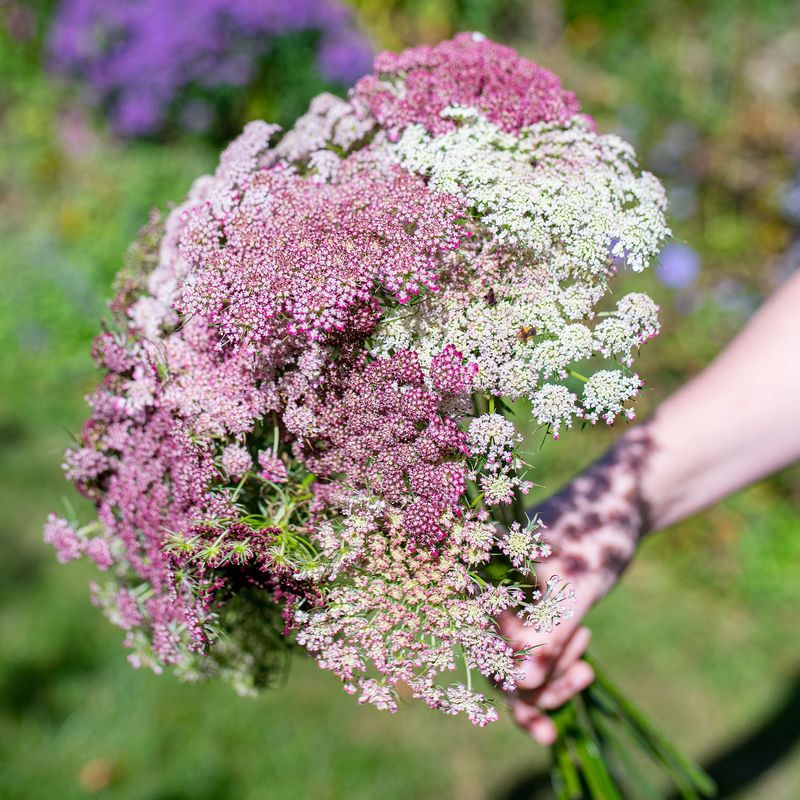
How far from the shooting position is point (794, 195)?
4.68 metres

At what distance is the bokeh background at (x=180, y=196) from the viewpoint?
3053 millimetres

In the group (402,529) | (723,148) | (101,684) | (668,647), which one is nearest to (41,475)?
(101,684)

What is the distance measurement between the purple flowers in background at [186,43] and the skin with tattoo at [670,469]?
425cm

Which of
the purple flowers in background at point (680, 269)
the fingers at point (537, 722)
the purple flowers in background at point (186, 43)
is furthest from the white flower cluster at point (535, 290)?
the purple flowers in background at point (186, 43)

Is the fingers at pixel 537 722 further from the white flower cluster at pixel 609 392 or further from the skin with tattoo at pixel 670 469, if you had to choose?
the white flower cluster at pixel 609 392

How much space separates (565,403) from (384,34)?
612cm

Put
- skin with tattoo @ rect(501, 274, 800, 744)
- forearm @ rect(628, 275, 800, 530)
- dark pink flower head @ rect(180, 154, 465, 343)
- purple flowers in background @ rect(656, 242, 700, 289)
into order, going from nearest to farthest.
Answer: dark pink flower head @ rect(180, 154, 465, 343), skin with tattoo @ rect(501, 274, 800, 744), forearm @ rect(628, 275, 800, 530), purple flowers in background @ rect(656, 242, 700, 289)

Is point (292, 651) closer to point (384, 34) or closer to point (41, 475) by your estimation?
point (41, 475)

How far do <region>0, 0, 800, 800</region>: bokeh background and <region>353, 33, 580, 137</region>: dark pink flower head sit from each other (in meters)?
0.75

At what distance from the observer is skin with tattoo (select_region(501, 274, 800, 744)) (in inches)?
61.6

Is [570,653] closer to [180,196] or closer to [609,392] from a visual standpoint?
[609,392]

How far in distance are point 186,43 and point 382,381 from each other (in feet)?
16.9

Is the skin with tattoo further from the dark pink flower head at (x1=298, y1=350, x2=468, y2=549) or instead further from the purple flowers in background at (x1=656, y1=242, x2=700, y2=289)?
the purple flowers in background at (x1=656, y1=242, x2=700, y2=289)

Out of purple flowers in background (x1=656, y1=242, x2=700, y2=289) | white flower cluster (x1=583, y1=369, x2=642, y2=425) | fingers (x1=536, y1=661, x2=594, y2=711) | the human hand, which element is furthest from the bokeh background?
white flower cluster (x1=583, y1=369, x2=642, y2=425)
